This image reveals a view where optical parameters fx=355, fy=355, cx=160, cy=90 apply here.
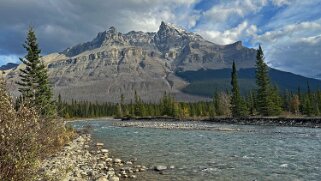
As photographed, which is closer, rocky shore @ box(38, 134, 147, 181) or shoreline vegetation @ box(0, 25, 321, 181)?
shoreline vegetation @ box(0, 25, 321, 181)

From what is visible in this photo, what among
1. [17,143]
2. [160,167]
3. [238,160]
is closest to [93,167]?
[160,167]

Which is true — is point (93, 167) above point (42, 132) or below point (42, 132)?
below

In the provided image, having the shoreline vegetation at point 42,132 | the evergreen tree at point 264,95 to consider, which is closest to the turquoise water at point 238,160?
the shoreline vegetation at point 42,132

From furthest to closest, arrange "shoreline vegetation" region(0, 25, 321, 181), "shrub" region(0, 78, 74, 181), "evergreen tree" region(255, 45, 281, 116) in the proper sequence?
"evergreen tree" region(255, 45, 281, 116), "shoreline vegetation" region(0, 25, 321, 181), "shrub" region(0, 78, 74, 181)

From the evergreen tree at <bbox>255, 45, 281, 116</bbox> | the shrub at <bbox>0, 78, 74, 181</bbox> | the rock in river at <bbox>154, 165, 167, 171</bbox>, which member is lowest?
the rock in river at <bbox>154, 165, 167, 171</bbox>

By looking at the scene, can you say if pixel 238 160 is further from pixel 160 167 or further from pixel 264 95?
pixel 264 95

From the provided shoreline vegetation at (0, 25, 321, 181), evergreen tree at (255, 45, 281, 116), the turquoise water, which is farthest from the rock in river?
evergreen tree at (255, 45, 281, 116)

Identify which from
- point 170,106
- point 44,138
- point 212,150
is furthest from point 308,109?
point 44,138

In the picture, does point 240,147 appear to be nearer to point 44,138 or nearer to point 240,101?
point 44,138

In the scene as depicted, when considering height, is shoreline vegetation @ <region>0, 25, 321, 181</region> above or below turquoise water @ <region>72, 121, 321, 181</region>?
above

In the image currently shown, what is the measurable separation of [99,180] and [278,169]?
40.0ft

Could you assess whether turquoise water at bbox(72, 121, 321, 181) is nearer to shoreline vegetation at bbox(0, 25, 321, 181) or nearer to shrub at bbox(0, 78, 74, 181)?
shoreline vegetation at bbox(0, 25, 321, 181)

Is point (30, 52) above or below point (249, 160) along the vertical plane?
above

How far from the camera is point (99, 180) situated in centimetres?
2105
